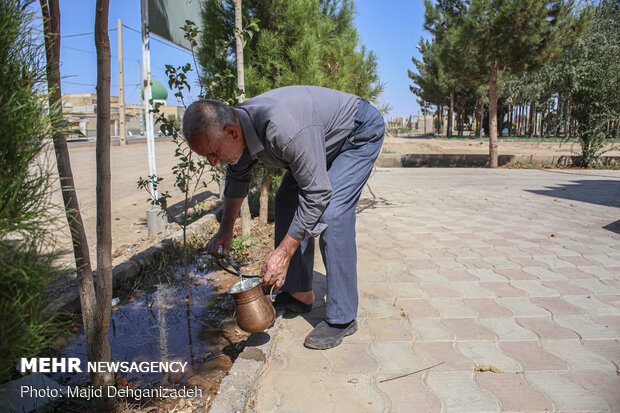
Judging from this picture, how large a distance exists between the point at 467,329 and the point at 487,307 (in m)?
0.39

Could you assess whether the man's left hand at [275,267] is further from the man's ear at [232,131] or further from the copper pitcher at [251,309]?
the man's ear at [232,131]

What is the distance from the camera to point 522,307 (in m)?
2.79

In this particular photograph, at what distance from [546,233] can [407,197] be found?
10.1 feet

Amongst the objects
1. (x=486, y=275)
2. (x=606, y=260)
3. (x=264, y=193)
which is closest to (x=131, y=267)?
(x=264, y=193)

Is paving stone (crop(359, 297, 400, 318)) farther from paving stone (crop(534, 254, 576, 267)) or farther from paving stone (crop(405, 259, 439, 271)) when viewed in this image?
paving stone (crop(534, 254, 576, 267))

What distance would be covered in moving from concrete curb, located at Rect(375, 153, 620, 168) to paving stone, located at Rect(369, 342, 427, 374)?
12.1 metres

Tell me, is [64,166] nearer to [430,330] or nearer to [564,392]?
[430,330]

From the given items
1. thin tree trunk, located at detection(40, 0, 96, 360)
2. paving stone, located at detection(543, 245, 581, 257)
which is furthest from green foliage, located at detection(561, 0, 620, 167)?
thin tree trunk, located at detection(40, 0, 96, 360)

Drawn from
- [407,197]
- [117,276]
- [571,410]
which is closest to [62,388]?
[117,276]

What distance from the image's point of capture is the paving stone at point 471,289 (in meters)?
3.02

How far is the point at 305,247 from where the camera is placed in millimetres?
2746

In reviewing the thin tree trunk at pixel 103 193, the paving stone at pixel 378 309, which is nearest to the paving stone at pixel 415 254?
the paving stone at pixel 378 309

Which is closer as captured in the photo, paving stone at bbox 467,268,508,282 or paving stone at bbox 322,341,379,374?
paving stone at bbox 322,341,379,374

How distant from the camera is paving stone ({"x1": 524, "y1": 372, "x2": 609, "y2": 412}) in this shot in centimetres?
177
